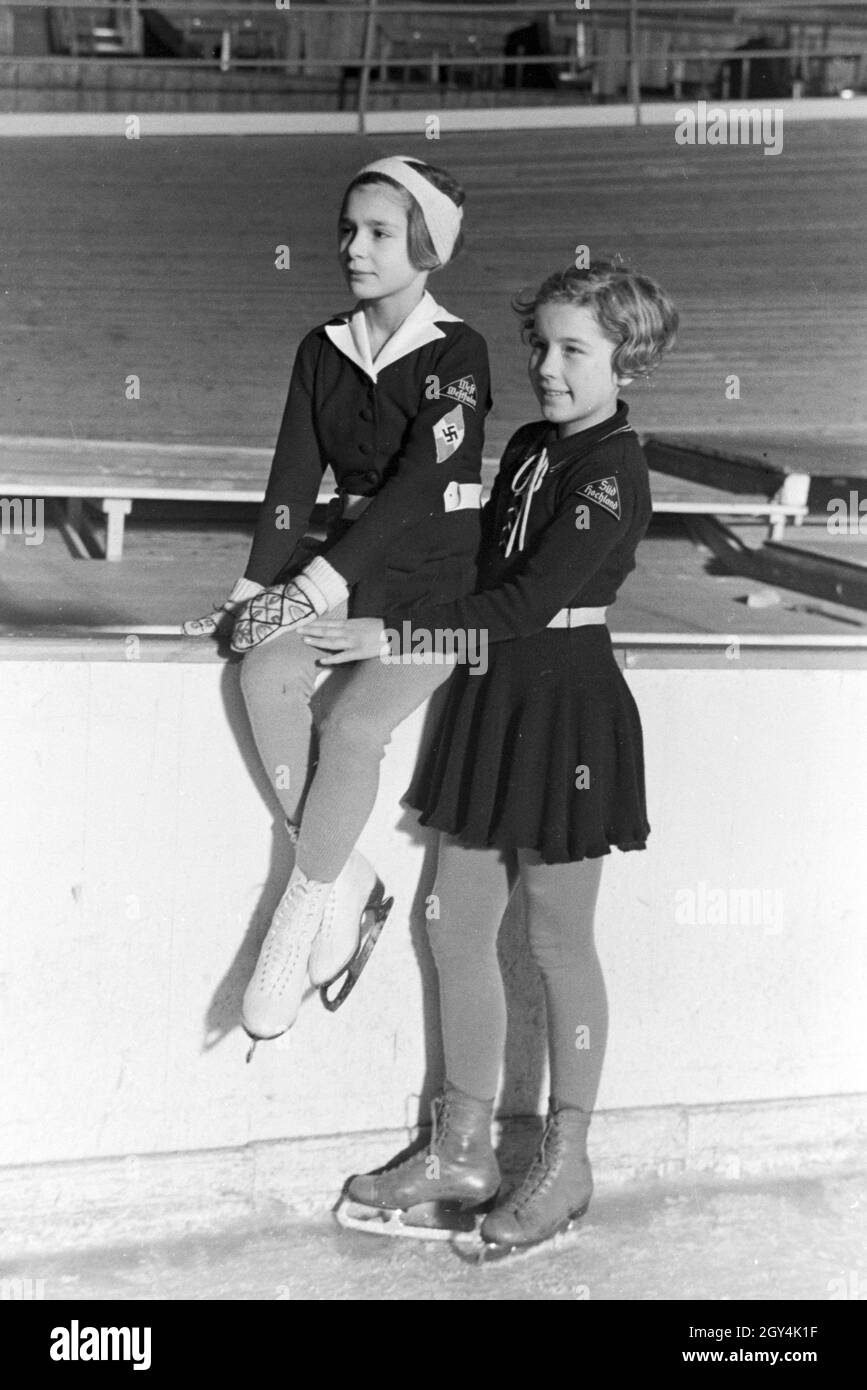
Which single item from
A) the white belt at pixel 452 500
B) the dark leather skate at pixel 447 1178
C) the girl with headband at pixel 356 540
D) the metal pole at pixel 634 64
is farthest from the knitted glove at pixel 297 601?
the metal pole at pixel 634 64

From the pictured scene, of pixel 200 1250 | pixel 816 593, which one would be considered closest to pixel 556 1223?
pixel 200 1250

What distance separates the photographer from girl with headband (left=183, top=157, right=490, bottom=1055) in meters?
1.87

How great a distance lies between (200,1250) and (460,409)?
1.16 metres

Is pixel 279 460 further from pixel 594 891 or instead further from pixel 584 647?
pixel 594 891

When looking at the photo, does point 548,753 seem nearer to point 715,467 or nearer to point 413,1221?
point 413,1221

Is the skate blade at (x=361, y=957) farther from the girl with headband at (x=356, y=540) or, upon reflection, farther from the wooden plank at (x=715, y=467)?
the wooden plank at (x=715, y=467)

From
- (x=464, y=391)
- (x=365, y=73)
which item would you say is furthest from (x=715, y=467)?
(x=365, y=73)

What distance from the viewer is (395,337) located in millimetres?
1922

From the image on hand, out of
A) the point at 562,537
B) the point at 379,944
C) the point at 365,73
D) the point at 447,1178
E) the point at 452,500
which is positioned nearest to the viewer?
the point at 562,537

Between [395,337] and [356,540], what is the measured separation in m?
0.27

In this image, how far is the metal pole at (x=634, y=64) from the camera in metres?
7.96

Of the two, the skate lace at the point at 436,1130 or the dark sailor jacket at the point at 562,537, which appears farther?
the skate lace at the point at 436,1130

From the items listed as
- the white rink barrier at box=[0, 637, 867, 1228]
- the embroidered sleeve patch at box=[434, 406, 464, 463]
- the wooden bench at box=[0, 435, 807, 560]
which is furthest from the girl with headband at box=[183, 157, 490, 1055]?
the wooden bench at box=[0, 435, 807, 560]

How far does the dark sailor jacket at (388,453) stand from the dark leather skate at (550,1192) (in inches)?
28.0
